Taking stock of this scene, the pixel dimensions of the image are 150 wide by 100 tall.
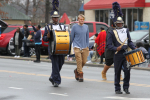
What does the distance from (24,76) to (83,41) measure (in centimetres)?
241

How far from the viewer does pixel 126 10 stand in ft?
112

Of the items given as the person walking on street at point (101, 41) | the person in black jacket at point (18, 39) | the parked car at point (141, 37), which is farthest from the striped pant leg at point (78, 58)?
the person in black jacket at point (18, 39)

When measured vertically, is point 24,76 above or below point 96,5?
below

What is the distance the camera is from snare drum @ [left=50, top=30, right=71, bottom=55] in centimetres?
980

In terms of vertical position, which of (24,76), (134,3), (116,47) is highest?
(134,3)

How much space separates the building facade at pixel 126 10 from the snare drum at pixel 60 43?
22665mm

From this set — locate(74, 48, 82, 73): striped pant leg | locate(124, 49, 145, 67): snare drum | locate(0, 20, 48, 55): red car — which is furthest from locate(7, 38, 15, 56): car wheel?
locate(124, 49, 145, 67): snare drum

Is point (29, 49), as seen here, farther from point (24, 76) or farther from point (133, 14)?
point (133, 14)

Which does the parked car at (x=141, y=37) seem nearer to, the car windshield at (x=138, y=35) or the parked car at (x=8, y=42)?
the car windshield at (x=138, y=35)

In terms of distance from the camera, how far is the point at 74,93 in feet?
29.8

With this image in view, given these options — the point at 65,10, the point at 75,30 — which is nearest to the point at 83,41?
the point at 75,30

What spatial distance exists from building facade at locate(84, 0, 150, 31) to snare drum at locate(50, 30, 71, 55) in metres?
22.7

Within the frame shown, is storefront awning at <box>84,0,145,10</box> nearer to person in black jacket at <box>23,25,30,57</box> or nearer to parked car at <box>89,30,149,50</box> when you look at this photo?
person in black jacket at <box>23,25,30,57</box>

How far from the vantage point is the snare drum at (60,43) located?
980cm
